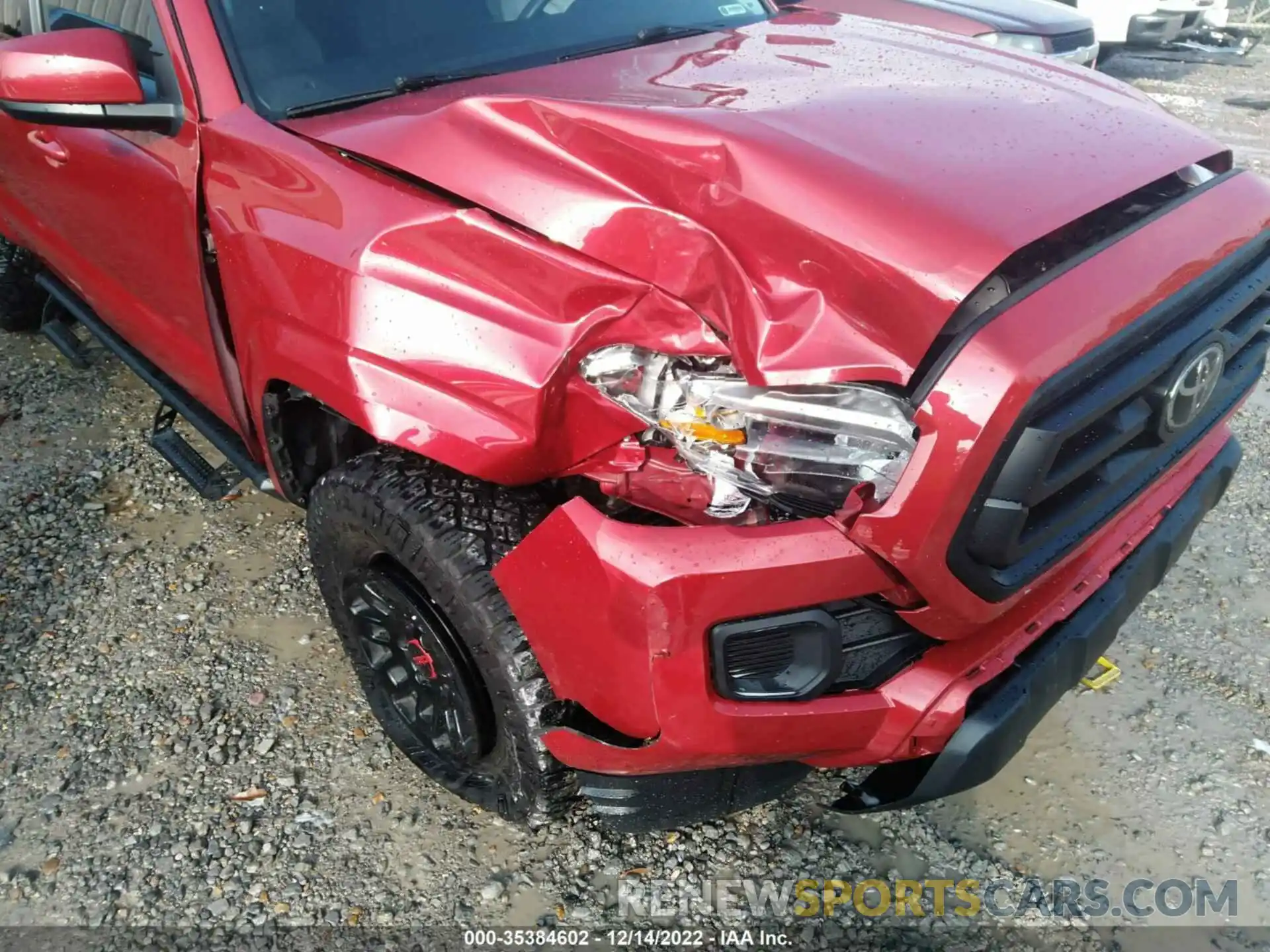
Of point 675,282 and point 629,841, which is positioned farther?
point 629,841

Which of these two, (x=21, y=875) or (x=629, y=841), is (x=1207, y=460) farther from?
(x=21, y=875)

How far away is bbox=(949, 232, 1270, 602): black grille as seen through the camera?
1570 millimetres

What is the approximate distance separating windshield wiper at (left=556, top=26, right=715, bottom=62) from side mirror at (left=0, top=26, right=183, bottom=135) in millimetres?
959

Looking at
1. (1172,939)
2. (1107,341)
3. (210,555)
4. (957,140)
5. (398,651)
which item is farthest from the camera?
(210,555)

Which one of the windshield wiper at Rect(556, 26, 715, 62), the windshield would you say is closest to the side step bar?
the windshield

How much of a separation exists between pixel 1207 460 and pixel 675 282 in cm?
148

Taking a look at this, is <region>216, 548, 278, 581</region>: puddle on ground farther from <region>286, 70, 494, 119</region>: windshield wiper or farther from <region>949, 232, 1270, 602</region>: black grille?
<region>949, 232, 1270, 602</region>: black grille

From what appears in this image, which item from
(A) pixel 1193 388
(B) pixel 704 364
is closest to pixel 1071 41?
(A) pixel 1193 388

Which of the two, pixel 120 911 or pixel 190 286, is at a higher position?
pixel 190 286

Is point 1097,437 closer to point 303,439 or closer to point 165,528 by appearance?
point 303,439

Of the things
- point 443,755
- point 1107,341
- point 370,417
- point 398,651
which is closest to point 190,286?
point 370,417

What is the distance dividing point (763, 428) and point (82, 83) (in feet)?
5.77

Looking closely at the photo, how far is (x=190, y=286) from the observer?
2469 millimetres

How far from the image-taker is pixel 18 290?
4.51m
